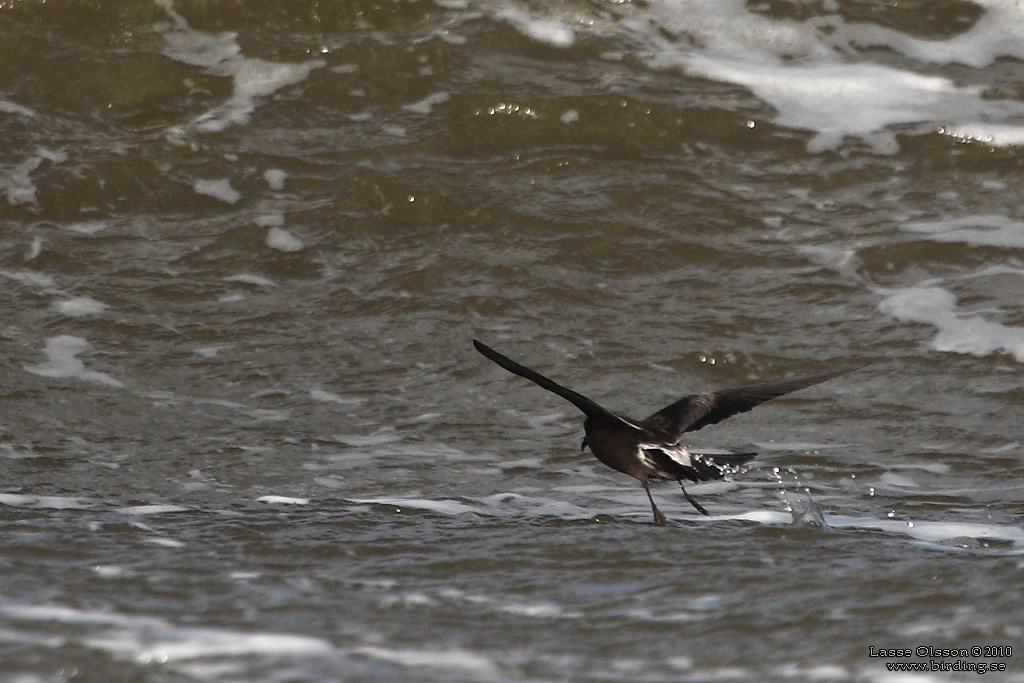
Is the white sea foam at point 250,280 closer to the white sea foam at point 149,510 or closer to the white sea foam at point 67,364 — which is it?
the white sea foam at point 67,364

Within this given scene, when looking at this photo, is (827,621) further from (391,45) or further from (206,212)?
(391,45)

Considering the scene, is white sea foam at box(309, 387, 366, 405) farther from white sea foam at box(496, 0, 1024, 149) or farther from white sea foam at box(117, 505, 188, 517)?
white sea foam at box(496, 0, 1024, 149)

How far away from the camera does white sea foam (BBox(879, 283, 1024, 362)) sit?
7.35m

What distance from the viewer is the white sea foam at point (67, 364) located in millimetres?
7031

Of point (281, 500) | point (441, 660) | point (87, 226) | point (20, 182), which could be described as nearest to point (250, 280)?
point (87, 226)

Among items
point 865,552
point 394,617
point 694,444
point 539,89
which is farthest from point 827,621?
point 539,89

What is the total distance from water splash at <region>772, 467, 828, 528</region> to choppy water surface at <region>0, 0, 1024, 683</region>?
0.10 feet

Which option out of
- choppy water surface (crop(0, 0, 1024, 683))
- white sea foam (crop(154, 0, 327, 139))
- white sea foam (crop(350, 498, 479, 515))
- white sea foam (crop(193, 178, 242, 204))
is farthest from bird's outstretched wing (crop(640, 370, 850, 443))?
white sea foam (crop(154, 0, 327, 139))

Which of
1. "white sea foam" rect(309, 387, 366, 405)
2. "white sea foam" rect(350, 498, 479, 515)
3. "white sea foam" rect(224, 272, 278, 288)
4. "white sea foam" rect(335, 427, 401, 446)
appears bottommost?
"white sea foam" rect(335, 427, 401, 446)

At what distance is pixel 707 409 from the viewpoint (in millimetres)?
5770

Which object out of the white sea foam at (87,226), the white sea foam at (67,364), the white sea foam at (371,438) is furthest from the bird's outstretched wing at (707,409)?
the white sea foam at (87,226)

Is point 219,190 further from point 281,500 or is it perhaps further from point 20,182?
point 281,500

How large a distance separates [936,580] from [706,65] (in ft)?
19.0

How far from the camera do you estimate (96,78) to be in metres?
9.08
